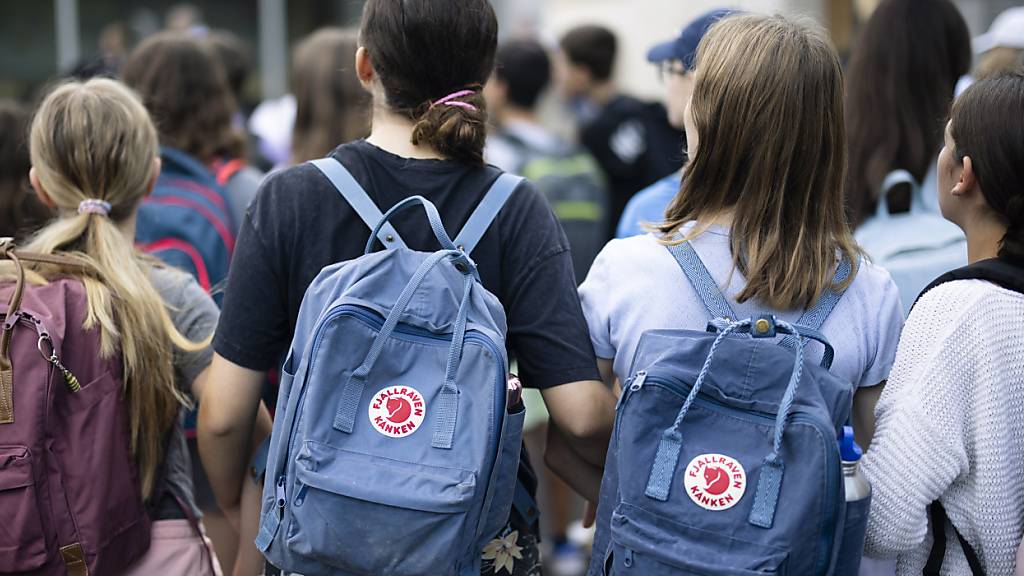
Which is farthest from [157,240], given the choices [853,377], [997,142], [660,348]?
[997,142]

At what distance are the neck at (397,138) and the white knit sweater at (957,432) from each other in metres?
1.08

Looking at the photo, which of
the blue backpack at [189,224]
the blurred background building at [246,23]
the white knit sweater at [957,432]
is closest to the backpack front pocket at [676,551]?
the white knit sweater at [957,432]

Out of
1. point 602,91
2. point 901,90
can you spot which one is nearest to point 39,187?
point 901,90

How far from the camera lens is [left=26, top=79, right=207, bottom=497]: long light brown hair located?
2.53 meters

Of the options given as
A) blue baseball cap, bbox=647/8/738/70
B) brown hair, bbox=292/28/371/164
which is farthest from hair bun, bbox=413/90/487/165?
brown hair, bbox=292/28/371/164

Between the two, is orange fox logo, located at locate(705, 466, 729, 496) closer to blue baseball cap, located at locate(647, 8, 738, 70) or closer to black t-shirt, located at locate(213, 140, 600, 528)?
black t-shirt, located at locate(213, 140, 600, 528)

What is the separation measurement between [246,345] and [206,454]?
1.07ft

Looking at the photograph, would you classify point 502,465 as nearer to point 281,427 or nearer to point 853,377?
point 281,427

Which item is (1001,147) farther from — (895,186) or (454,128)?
(454,128)

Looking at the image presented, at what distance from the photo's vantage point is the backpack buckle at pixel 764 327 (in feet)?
6.88

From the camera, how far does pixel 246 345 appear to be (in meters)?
2.40

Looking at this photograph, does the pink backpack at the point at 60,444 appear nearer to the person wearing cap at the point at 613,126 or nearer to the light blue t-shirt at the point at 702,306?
the light blue t-shirt at the point at 702,306

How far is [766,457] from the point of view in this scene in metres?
1.97

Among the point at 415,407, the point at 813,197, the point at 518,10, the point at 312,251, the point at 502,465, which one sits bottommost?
the point at 518,10
